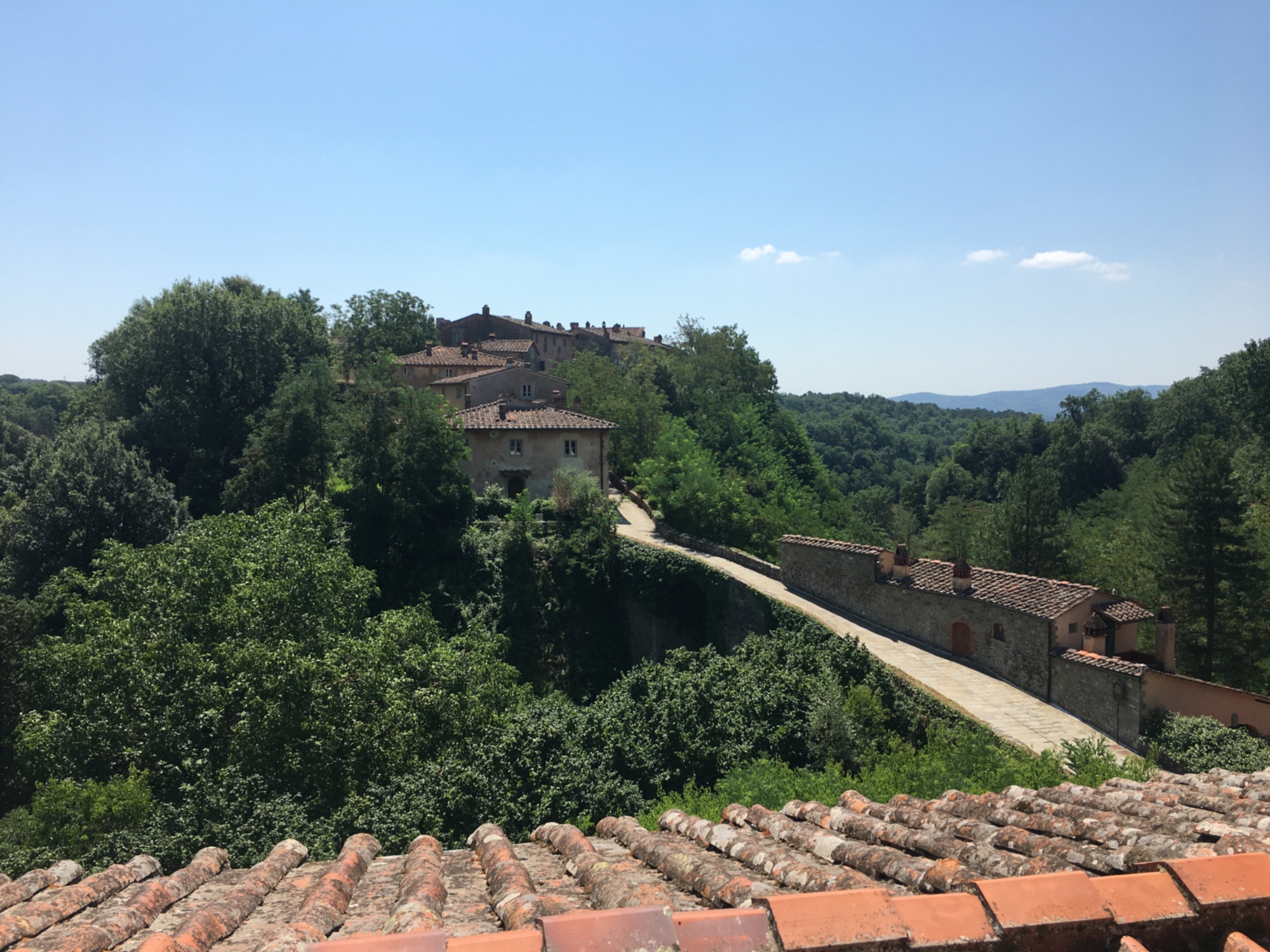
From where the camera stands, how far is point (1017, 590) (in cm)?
2588

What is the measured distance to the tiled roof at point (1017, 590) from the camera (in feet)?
79.3

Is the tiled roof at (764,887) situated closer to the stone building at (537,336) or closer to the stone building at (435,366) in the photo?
the stone building at (435,366)

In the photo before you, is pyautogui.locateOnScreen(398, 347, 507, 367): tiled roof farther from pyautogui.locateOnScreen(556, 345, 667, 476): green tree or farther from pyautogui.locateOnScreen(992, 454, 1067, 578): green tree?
pyautogui.locateOnScreen(992, 454, 1067, 578): green tree

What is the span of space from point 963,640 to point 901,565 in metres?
3.82

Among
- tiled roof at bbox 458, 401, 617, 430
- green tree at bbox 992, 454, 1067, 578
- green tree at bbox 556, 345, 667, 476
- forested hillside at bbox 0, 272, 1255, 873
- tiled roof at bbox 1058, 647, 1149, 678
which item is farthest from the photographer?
green tree at bbox 556, 345, 667, 476

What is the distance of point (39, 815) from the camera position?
54.2 feet

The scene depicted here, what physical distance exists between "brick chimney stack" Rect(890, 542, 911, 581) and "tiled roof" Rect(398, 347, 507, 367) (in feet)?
126

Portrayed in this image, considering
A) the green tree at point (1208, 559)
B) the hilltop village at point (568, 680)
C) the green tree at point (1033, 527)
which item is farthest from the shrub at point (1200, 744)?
the green tree at point (1033, 527)

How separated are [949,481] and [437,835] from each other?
3764 inches

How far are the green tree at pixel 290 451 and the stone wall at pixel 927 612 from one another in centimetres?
2607

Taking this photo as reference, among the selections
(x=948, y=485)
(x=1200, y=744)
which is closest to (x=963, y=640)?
(x=1200, y=744)

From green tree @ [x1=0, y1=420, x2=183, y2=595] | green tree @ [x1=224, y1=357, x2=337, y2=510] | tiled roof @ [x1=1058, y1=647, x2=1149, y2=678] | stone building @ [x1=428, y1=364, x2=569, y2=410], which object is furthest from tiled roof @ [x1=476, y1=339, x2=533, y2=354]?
tiled roof @ [x1=1058, y1=647, x2=1149, y2=678]

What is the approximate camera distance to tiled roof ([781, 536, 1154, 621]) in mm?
24156

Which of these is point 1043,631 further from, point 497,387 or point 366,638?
point 497,387
